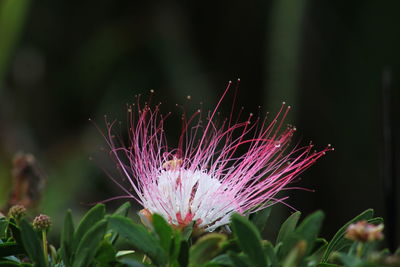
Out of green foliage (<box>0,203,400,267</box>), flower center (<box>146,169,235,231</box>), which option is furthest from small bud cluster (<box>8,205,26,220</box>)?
flower center (<box>146,169,235,231</box>)

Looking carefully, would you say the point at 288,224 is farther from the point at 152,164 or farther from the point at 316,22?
the point at 316,22

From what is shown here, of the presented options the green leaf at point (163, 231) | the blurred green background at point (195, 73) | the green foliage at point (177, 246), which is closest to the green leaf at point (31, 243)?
the green foliage at point (177, 246)


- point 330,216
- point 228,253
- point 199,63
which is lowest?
point 330,216

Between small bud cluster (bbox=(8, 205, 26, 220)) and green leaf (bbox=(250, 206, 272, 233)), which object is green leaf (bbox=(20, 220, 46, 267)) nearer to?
small bud cluster (bbox=(8, 205, 26, 220))

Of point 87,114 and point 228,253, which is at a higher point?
point 228,253

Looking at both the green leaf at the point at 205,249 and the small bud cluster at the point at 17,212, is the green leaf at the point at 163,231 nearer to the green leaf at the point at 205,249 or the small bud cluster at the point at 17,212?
the green leaf at the point at 205,249


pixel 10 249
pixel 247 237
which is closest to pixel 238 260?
pixel 247 237

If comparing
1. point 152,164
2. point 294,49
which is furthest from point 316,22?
point 152,164
